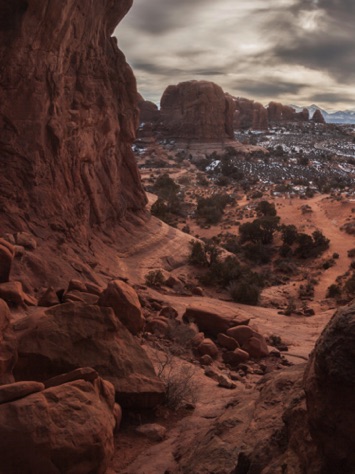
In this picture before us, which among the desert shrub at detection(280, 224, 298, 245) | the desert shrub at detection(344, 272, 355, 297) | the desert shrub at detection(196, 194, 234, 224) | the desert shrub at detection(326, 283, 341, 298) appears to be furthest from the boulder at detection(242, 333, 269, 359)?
the desert shrub at detection(196, 194, 234, 224)

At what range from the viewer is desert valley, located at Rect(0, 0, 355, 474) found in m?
4.25

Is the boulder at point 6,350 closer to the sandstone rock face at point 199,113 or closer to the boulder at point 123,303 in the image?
the boulder at point 123,303

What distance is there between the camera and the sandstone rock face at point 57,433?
13.6 ft

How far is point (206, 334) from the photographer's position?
1155cm

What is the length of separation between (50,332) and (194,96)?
196 ft

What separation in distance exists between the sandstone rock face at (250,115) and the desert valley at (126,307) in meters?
56.0

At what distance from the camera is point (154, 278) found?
15695 mm

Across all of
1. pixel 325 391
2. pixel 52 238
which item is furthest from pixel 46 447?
pixel 52 238

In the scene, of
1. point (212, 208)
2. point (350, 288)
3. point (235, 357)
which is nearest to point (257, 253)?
point (350, 288)

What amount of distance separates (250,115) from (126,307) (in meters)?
82.9

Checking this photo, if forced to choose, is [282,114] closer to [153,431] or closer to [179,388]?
[179,388]

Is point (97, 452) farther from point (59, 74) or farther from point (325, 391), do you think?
point (59, 74)

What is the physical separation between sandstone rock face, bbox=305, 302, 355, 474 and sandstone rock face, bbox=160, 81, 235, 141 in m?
59.8

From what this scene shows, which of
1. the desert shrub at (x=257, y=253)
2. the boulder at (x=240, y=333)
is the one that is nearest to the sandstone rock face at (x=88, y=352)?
the boulder at (x=240, y=333)
